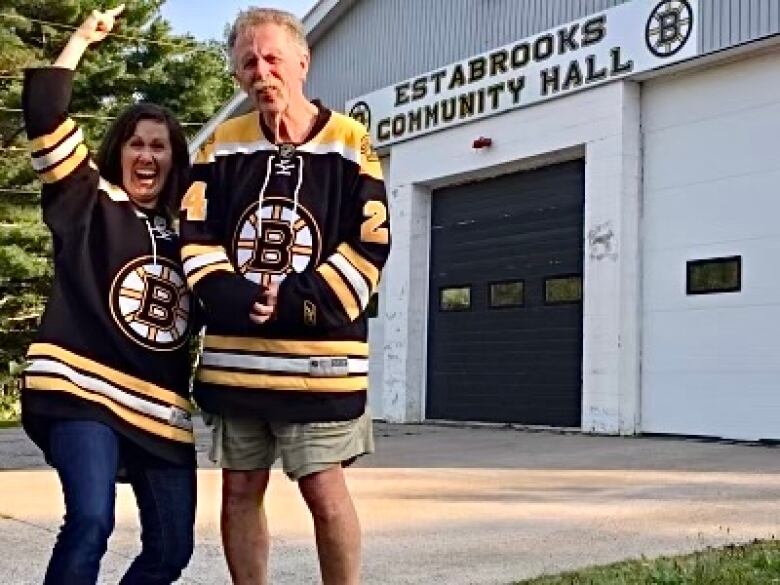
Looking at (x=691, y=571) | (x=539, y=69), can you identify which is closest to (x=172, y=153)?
(x=691, y=571)

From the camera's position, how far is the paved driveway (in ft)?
15.9

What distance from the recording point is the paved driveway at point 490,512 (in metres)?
4.85

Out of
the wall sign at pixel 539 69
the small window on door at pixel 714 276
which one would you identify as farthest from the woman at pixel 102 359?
the wall sign at pixel 539 69

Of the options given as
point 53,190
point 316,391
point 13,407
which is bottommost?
point 13,407

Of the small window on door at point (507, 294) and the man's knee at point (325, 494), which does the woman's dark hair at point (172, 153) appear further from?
the small window on door at point (507, 294)

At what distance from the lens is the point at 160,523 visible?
3.10m

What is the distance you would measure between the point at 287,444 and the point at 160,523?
424mm

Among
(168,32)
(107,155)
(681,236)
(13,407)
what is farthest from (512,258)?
(168,32)

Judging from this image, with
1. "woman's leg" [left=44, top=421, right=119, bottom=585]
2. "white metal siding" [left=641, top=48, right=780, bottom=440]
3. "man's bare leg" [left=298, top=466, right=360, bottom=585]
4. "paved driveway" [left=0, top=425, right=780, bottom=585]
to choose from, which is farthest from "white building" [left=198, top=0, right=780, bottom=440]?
"woman's leg" [left=44, top=421, right=119, bottom=585]

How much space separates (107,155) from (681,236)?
919 centimetres

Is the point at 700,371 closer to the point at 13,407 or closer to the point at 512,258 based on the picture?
the point at 512,258

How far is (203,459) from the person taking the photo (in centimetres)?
923

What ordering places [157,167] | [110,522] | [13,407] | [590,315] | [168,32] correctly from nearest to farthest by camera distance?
[110,522] → [157,167] → [590,315] → [13,407] → [168,32]

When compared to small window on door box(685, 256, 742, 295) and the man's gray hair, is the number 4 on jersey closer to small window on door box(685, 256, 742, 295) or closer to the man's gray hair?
Answer: the man's gray hair
